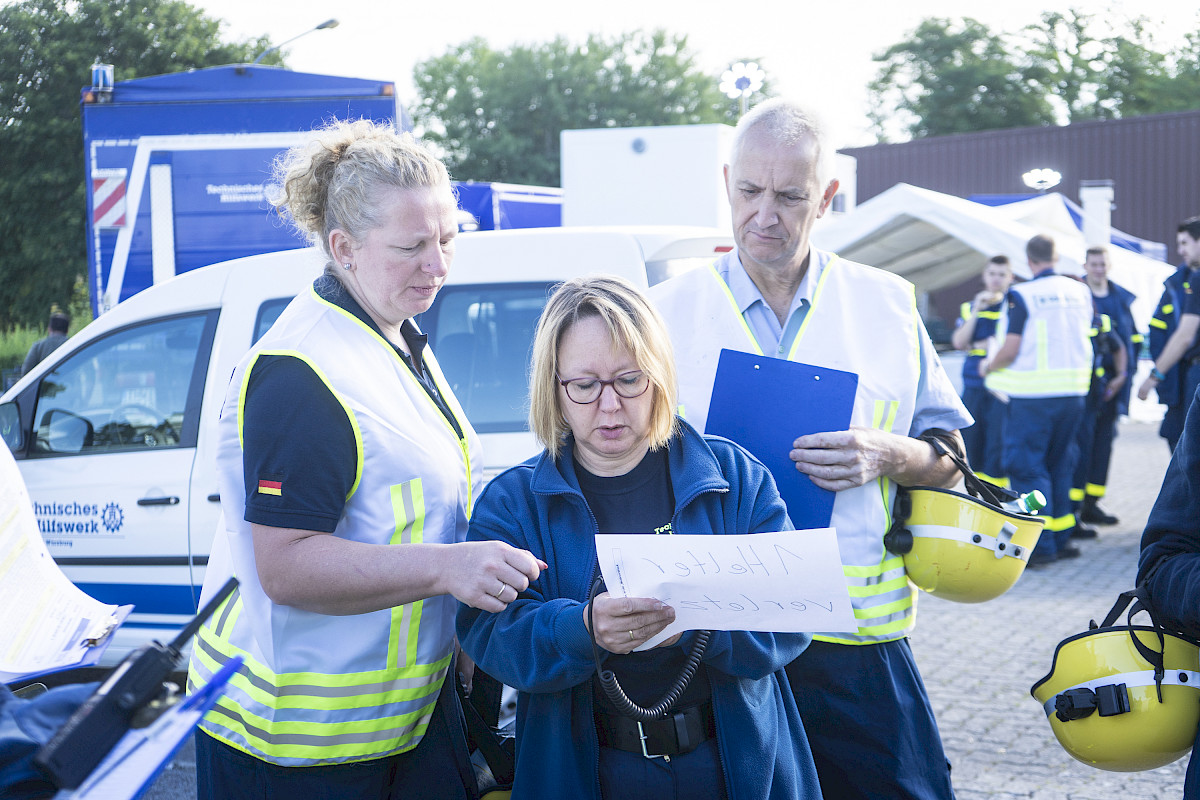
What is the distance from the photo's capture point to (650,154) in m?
9.97

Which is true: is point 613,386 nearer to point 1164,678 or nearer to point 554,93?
point 1164,678

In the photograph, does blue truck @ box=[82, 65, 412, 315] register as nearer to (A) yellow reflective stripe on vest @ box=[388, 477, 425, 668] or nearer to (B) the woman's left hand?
(A) yellow reflective stripe on vest @ box=[388, 477, 425, 668]

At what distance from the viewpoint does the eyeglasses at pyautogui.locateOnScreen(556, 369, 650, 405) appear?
2.04 m

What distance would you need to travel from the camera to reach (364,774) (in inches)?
Answer: 80.9

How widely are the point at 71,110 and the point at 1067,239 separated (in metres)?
13.2

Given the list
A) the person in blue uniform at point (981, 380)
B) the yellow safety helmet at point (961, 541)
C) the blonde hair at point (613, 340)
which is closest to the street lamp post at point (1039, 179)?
the person in blue uniform at point (981, 380)

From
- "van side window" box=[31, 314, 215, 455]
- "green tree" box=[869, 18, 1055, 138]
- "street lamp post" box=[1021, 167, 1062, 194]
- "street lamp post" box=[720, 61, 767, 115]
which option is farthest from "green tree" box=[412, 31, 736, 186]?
"van side window" box=[31, 314, 215, 455]

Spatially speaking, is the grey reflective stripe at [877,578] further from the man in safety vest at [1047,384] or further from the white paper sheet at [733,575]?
the man in safety vest at [1047,384]

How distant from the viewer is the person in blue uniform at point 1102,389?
8312 millimetres

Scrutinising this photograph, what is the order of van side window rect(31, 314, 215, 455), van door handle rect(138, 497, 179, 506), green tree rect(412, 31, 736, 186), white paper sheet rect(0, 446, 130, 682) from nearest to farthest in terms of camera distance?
white paper sheet rect(0, 446, 130, 682)
van door handle rect(138, 497, 179, 506)
van side window rect(31, 314, 215, 455)
green tree rect(412, 31, 736, 186)

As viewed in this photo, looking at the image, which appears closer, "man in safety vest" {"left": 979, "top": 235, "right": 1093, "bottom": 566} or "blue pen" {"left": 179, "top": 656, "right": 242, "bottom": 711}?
"blue pen" {"left": 179, "top": 656, "right": 242, "bottom": 711}

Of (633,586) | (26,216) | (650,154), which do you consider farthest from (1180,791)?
(26,216)

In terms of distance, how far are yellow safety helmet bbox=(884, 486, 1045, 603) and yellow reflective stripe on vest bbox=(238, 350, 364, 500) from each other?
1.21 meters

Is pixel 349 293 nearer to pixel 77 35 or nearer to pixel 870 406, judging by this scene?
pixel 870 406
